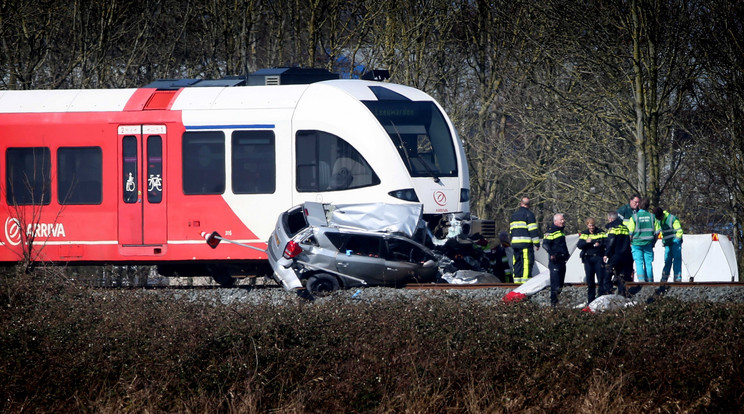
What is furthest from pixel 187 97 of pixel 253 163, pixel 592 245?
pixel 592 245

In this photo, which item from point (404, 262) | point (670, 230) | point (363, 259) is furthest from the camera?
point (670, 230)

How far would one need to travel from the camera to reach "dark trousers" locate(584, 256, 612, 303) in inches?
475

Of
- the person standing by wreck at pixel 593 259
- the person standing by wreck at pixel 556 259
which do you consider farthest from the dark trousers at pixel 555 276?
the person standing by wreck at pixel 593 259

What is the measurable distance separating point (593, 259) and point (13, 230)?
9.27 meters

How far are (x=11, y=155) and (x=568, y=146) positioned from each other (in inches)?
454

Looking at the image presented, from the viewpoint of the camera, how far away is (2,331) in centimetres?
912

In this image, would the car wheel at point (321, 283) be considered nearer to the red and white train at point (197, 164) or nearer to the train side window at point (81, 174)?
the red and white train at point (197, 164)

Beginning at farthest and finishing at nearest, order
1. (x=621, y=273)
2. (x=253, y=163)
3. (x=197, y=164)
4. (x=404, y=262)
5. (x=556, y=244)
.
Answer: (x=197, y=164)
(x=253, y=163)
(x=404, y=262)
(x=621, y=273)
(x=556, y=244)

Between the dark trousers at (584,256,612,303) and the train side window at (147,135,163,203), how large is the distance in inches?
271

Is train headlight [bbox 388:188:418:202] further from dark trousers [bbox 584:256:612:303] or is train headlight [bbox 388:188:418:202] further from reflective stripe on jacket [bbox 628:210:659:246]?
reflective stripe on jacket [bbox 628:210:659:246]

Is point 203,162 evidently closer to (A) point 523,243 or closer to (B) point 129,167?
(B) point 129,167

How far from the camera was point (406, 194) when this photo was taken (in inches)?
556

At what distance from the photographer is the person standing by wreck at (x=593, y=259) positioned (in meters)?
12.1

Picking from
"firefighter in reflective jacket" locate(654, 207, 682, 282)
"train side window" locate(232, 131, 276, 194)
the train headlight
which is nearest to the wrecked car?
the train headlight
